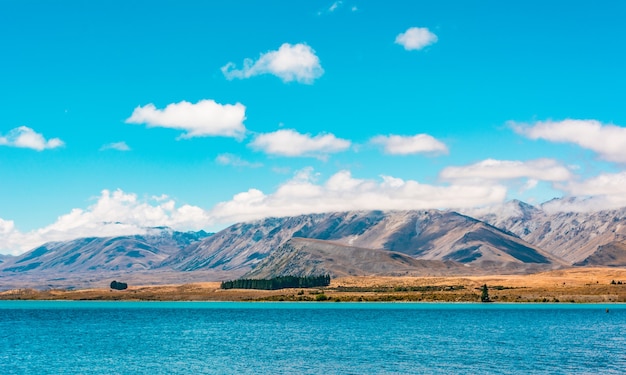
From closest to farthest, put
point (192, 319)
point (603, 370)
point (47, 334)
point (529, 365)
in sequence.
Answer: point (603, 370), point (529, 365), point (47, 334), point (192, 319)

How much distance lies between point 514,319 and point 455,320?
49.9 ft

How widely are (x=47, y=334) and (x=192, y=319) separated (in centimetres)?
5121

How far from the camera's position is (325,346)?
371ft

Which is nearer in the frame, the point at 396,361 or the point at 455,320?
the point at 396,361

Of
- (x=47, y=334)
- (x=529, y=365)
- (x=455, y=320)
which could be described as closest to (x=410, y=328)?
(x=455, y=320)

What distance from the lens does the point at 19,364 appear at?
93.9 meters

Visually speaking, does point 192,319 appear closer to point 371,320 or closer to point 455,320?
point 371,320

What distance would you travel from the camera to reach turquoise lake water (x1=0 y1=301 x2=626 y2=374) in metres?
87.9

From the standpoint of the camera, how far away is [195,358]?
9881 centimetres

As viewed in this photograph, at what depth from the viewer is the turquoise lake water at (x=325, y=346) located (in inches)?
3460

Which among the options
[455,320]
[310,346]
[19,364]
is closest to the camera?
[19,364]

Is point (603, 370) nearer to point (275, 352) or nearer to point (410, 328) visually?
point (275, 352)

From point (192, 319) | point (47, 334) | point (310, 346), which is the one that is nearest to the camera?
point (310, 346)

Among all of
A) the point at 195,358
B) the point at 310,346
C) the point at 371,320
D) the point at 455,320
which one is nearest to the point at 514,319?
the point at 455,320
